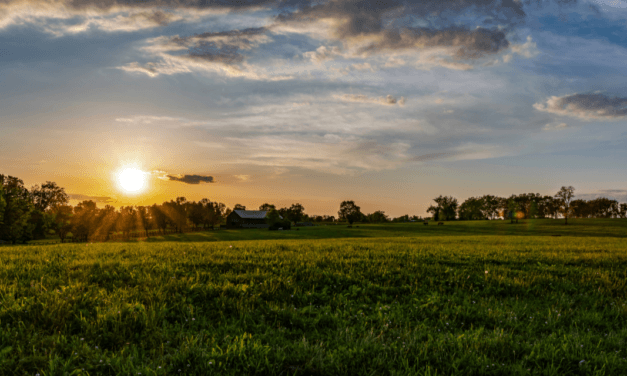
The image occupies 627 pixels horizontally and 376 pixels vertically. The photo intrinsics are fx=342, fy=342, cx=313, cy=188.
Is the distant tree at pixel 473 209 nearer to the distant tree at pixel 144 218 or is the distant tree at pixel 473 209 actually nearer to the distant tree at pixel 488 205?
the distant tree at pixel 488 205

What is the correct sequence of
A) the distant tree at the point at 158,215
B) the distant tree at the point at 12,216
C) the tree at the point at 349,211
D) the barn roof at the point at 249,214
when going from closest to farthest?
the distant tree at the point at 12,216
the distant tree at the point at 158,215
the barn roof at the point at 249,214
the tree at the point at 349,211

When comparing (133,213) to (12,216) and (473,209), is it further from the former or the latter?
(473,209)

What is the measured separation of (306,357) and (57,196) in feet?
406

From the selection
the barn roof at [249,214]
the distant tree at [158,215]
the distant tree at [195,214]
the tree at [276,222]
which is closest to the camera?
the distant tree at [158,215]

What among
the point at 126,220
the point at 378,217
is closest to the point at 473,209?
the point at 378,217

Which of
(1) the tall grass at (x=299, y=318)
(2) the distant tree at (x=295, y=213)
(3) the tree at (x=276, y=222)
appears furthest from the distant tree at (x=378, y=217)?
(1) the tall grass at (x=299, y=318)

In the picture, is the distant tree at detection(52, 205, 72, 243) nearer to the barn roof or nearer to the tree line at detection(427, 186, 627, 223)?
the barn roof

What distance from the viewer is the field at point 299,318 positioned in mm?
4676

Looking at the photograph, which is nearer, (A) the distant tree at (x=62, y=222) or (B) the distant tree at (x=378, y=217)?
(A) the distant tree at (x=62, y=222)

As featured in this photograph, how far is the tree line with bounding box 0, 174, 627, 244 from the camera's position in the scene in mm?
55469

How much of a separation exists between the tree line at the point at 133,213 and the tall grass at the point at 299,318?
2037 inches

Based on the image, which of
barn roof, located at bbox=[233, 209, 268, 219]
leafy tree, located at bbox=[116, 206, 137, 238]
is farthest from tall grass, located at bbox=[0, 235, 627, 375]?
barn roof, located at bbox=[233, 209, 268, 219]

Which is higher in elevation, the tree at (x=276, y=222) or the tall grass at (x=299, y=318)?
the tall grass at (x=299, y=318)

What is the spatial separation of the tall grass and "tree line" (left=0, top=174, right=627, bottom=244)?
170 ft
